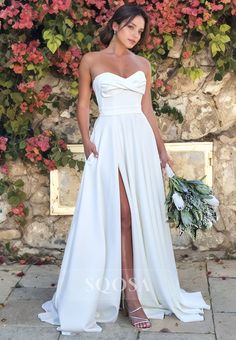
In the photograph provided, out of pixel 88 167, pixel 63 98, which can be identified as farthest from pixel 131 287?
pixel 63 98

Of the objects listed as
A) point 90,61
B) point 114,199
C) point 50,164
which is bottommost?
point 114,199

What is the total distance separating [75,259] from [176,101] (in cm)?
164

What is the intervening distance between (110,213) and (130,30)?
0.98 meters

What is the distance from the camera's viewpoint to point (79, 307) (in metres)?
3.16

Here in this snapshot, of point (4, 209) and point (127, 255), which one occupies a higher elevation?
point (4, 209)

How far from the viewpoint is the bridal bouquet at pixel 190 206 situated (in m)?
3.06

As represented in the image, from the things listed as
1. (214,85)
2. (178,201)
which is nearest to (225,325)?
(178,201)

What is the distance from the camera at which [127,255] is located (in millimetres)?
3211

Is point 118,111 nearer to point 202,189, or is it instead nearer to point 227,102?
point 202,189

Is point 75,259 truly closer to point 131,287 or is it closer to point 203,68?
point 131,287

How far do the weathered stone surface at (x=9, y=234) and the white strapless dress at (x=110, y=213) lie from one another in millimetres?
1246

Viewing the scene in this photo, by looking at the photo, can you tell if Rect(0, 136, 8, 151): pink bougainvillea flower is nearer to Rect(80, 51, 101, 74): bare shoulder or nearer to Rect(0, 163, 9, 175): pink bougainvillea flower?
Rect(0, 163, 9, 175): pink bougainvillea flower

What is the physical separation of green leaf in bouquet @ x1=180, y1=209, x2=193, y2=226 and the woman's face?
943mm

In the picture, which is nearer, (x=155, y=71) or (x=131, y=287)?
(x=131, y=287)
